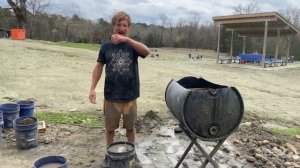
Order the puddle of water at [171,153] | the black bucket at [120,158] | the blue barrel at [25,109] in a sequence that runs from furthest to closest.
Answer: the blue barrel at [25,109] < the puddle of water at [171,153] < the black bucket at [120,158]

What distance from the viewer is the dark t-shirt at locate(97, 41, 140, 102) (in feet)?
13.8

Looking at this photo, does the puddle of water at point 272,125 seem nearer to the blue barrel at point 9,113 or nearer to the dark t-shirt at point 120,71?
the dark t-shirt at point 120,71

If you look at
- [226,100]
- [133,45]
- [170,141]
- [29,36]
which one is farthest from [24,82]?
[29,36]

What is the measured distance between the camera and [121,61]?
4191mm

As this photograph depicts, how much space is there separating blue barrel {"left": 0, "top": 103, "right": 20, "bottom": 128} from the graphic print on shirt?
2.51m

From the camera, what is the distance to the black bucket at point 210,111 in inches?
136

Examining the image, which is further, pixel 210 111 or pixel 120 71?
pixel 120 71

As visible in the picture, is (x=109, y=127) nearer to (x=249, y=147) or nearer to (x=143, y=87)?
(x=249, y=147)

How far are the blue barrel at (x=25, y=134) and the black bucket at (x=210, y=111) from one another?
102 inches

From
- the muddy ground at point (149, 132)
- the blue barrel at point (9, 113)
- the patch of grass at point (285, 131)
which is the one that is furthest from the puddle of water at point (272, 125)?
the blue barrel at point (9, 113)

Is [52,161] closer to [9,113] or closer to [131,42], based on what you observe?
[131,42]

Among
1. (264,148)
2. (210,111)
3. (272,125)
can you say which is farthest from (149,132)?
(272,125)

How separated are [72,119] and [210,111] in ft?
12.8

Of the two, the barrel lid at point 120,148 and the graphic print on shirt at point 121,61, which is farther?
the graphic print on shirt at point 121,61
